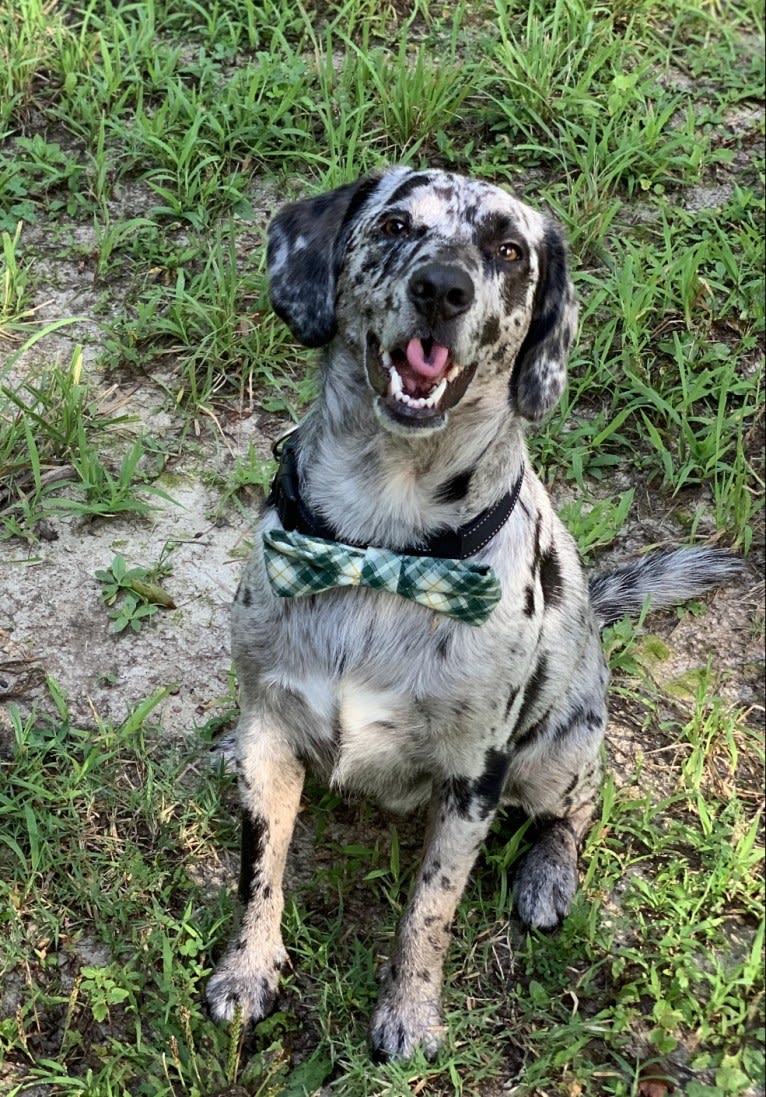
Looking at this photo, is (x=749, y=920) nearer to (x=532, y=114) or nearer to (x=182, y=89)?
(x=532, y=114)

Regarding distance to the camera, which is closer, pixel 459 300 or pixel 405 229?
pixel 459 300

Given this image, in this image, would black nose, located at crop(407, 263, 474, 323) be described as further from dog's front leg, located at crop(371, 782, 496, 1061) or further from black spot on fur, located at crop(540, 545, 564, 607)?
dog's front leg, located at crop(371, 782, 496, 1061)

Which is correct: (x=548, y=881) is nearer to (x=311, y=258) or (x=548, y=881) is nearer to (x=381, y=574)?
(x=381, y=574)

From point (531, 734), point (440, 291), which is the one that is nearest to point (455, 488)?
point (440, 291)

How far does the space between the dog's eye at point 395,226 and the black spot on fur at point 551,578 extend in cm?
93

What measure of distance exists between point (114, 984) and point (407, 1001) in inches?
30.1

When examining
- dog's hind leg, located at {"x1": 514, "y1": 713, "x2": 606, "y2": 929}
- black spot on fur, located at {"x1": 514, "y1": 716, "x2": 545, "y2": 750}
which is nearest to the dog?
black spot on fur, located at {"x1": 514, "y1": 716, "x2": 545, "y2": 750}

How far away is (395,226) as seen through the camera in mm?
2963

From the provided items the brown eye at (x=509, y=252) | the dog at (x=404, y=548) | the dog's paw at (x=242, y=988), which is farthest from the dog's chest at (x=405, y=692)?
the brown eye at (x=509, y=252)

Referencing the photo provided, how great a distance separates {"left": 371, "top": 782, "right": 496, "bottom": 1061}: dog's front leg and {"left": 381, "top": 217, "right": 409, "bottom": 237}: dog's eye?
1391mm

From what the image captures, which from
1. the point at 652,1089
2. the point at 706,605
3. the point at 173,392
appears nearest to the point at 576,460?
the point at 706,605

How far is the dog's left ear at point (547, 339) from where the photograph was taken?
117 inches

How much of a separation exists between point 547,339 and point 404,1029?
1813mm

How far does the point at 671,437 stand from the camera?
473 centimetres
